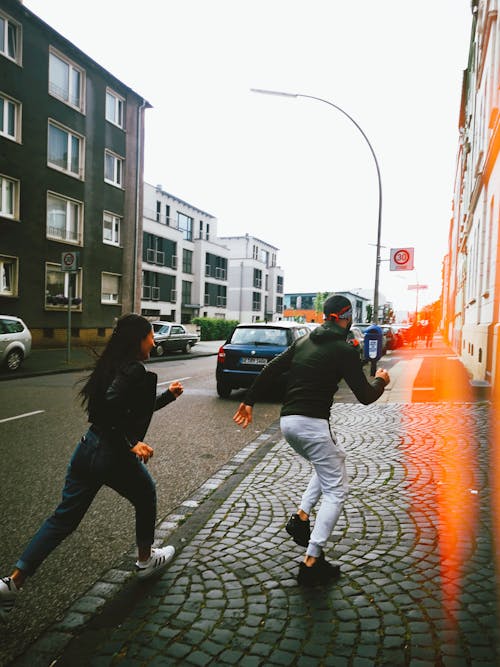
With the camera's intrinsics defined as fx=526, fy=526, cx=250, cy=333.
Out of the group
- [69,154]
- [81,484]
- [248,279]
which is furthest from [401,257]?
[248,279]

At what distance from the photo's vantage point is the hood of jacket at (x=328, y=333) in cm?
332

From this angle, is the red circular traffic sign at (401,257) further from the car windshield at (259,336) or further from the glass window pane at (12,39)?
the glass window pane at (12,39)

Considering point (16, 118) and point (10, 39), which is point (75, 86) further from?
point (16, 118)

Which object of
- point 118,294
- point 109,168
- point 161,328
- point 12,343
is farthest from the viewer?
point 118,294

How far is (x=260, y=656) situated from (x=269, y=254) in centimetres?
7786

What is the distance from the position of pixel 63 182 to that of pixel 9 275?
5.40m

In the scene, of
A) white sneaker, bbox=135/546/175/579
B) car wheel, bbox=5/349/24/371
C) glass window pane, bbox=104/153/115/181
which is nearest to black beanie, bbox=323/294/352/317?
white sneaker, bbox=135/546/175/579

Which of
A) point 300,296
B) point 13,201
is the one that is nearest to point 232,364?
point 13,201

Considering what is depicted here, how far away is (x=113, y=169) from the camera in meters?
27.9

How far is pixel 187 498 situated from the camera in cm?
479

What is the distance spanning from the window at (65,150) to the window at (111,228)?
109 inches

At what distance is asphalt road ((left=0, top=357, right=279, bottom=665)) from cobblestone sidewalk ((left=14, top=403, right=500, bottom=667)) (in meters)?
0.48

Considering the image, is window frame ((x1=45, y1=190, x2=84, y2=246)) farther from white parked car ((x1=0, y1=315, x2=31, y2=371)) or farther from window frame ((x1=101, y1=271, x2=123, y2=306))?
white parked car ((x1=0, y1=315, x2=31, y2=371))

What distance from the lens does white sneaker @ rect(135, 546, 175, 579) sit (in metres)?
A: 3.18
